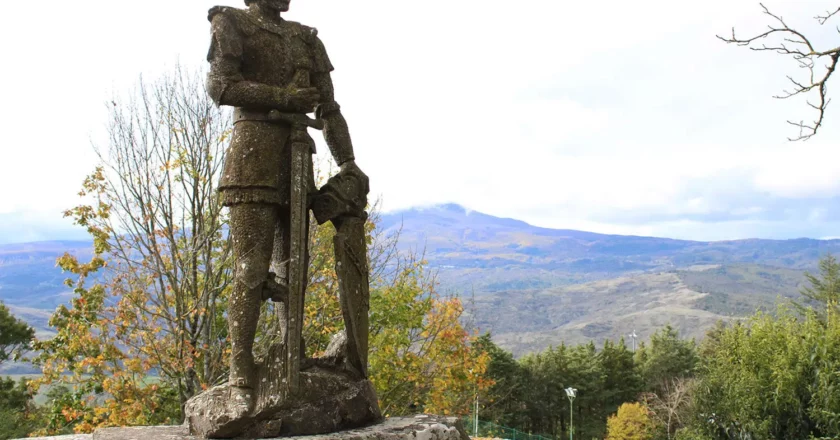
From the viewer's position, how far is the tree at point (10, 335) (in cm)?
2222

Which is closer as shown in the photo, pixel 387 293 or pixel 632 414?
pixel 387 293

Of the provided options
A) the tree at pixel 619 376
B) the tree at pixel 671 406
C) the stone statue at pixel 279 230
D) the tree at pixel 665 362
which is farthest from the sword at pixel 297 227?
the tree at pixel 665 362

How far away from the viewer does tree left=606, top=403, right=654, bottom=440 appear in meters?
44.0

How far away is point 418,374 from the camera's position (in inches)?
520

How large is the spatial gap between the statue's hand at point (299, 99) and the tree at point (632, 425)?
143ft

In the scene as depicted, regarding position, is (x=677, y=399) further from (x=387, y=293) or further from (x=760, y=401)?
(x=387, y=293)

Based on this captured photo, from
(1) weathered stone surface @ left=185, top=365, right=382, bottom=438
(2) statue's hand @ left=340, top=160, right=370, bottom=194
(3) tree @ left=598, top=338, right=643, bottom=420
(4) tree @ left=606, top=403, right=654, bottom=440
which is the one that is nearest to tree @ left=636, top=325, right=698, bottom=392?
(3) tree @ left=598, top=338, right=643, bottom=420

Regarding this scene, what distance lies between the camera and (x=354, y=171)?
228 inches

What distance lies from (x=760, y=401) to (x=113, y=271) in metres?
12.9

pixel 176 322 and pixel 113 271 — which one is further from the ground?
pixel 113 271

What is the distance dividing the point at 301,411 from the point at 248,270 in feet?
3.73

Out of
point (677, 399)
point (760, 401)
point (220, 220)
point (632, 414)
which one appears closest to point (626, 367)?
point (632, 414)

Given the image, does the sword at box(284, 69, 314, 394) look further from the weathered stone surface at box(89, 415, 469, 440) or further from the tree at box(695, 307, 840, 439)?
the tree at box(695, 307, 840, 439)

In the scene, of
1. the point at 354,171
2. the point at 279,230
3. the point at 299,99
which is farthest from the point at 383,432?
the point at 299,99
